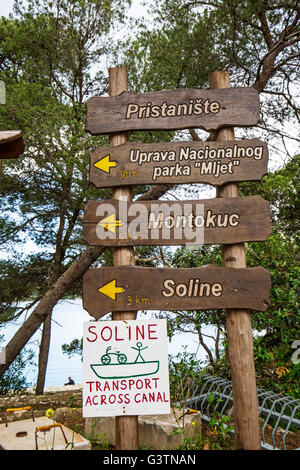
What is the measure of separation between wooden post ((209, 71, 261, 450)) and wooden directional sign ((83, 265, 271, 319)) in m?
0.16

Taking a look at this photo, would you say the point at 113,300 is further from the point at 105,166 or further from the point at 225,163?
the point at 225,163

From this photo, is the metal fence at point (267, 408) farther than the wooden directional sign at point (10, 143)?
Yes

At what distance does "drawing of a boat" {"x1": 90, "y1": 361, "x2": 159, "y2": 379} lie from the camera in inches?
131

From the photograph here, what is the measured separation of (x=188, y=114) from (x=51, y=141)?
363 centimetres

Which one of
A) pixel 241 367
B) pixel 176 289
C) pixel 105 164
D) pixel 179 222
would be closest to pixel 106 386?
pixel 176 289

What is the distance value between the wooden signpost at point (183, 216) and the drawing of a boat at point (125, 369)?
0.40 metres

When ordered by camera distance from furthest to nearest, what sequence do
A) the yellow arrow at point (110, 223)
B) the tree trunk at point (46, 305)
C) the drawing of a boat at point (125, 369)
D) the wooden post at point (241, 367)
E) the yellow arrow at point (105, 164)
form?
the tree trunk at point (46, 305) → the yellow arrow at point (105, 164) → the yellow arrow at point (110, 223) → the drawing of a boat at point (125, 369) → the wooden post at point (241, 367)

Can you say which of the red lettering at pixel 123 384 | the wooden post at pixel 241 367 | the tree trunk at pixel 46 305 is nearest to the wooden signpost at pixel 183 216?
the wooden post at pixel 241 367

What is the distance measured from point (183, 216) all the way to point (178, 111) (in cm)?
122

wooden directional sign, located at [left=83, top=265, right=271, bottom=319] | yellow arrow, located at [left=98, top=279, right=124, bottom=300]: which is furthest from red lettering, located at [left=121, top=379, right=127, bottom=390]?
yellow arrow, located at [left=98, top=279, right=124, bottom=300]

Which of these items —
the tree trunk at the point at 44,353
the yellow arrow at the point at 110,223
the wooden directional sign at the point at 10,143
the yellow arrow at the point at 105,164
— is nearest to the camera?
the wooden directional sign at the point at 10,143

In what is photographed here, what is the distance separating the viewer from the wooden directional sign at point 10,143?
3.44m

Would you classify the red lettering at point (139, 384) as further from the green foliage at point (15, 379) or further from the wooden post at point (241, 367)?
the green foliage at point (15, 379)

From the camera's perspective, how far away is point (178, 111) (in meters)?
3.79
